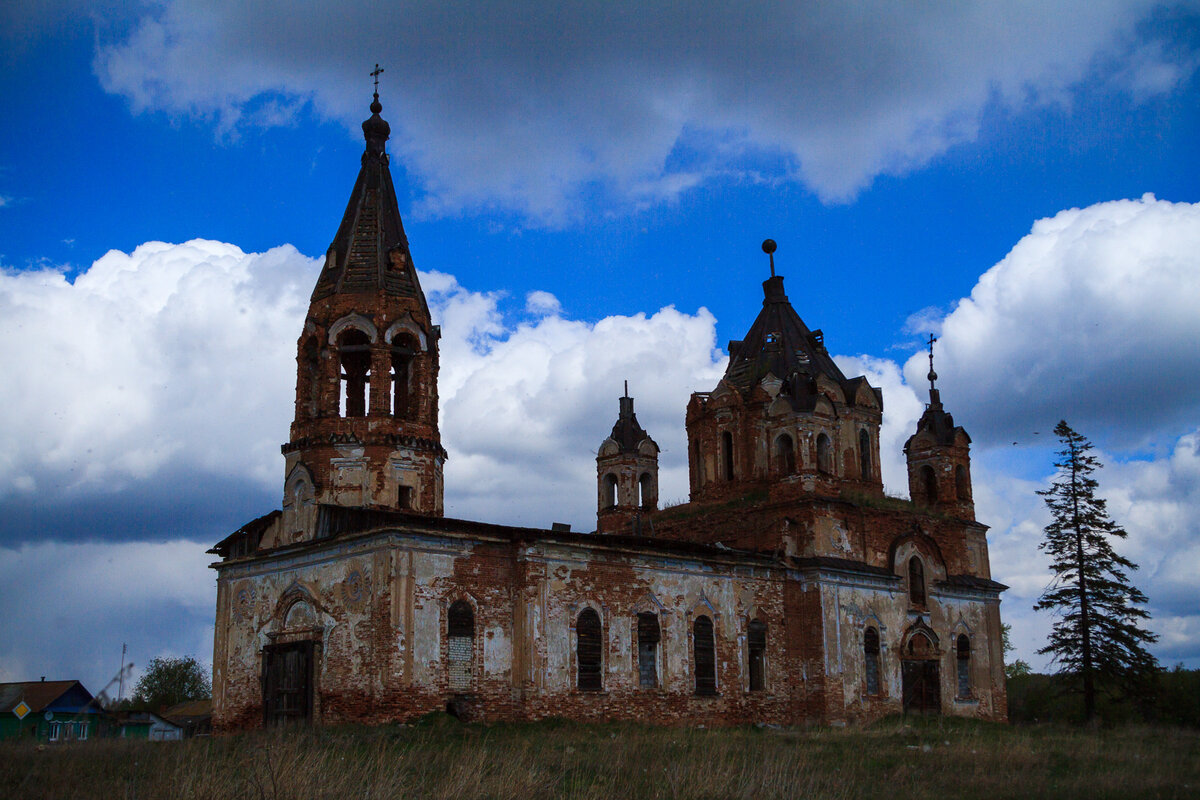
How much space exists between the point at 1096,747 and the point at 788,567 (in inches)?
393

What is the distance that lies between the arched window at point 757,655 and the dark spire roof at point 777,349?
863 cm

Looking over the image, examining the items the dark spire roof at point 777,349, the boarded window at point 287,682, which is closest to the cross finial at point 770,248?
the dark spire roof at point 777,349

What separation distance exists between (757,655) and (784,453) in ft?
22.4

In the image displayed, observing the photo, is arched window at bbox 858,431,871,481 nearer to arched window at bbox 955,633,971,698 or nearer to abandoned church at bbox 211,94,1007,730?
abandoned church at bbox 211,94,1007,730

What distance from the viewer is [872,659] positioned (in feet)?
105

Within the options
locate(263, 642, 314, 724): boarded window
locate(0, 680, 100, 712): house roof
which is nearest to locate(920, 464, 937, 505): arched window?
locate(263, 642, 314, 724): boarded window

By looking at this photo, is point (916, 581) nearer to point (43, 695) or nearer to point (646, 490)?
point (646, 490)

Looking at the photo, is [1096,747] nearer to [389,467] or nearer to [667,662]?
[667,662]

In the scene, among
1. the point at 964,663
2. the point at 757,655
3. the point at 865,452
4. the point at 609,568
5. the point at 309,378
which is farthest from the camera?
the point at 865,452

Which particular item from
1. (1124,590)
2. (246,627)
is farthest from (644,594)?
(1124,590)

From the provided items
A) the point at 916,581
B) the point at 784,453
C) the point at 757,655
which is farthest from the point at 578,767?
the point at 916,581

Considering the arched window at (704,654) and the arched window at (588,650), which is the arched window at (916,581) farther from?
the arched window at (588,650)

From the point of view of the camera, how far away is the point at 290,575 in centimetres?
2689

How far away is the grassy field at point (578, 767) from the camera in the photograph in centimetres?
1274
